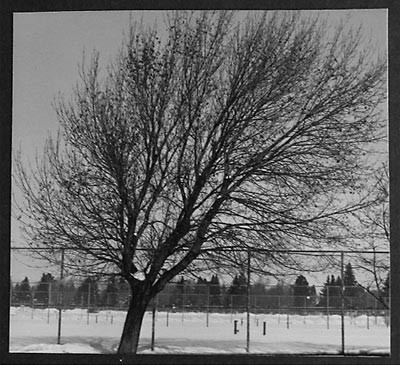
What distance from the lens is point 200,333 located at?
4906mm

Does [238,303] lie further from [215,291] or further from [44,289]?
[44,289]

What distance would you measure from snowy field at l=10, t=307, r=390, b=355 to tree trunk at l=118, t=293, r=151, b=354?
0.11 ft

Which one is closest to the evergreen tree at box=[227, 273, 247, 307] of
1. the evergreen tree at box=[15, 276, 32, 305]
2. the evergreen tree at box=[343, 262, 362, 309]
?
the evergreen tree at box=[343, 262, 362, 309]

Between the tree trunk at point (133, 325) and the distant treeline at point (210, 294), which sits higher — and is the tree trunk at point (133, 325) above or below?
below

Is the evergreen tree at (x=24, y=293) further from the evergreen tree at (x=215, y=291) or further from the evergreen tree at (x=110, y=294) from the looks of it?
the evergreen tree at (x=215, y=291)

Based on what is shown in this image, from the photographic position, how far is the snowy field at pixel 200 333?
4875 mm

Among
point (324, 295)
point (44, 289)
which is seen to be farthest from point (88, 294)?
point (324, 295)

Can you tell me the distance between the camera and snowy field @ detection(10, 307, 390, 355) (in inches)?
192

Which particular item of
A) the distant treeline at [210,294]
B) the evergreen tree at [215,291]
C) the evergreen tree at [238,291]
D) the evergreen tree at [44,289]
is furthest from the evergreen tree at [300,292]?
the evergreen tree at [44,289]

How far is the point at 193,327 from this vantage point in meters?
4.91

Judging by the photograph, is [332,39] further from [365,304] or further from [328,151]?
[365,304]

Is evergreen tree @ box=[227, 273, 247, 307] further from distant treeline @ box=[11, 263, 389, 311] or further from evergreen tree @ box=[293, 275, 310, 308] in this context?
evergreen tree @ box=[293, 275, 310, 308]

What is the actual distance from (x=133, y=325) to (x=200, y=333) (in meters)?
0.41

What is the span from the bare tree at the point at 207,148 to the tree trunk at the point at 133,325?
1 centimetres
